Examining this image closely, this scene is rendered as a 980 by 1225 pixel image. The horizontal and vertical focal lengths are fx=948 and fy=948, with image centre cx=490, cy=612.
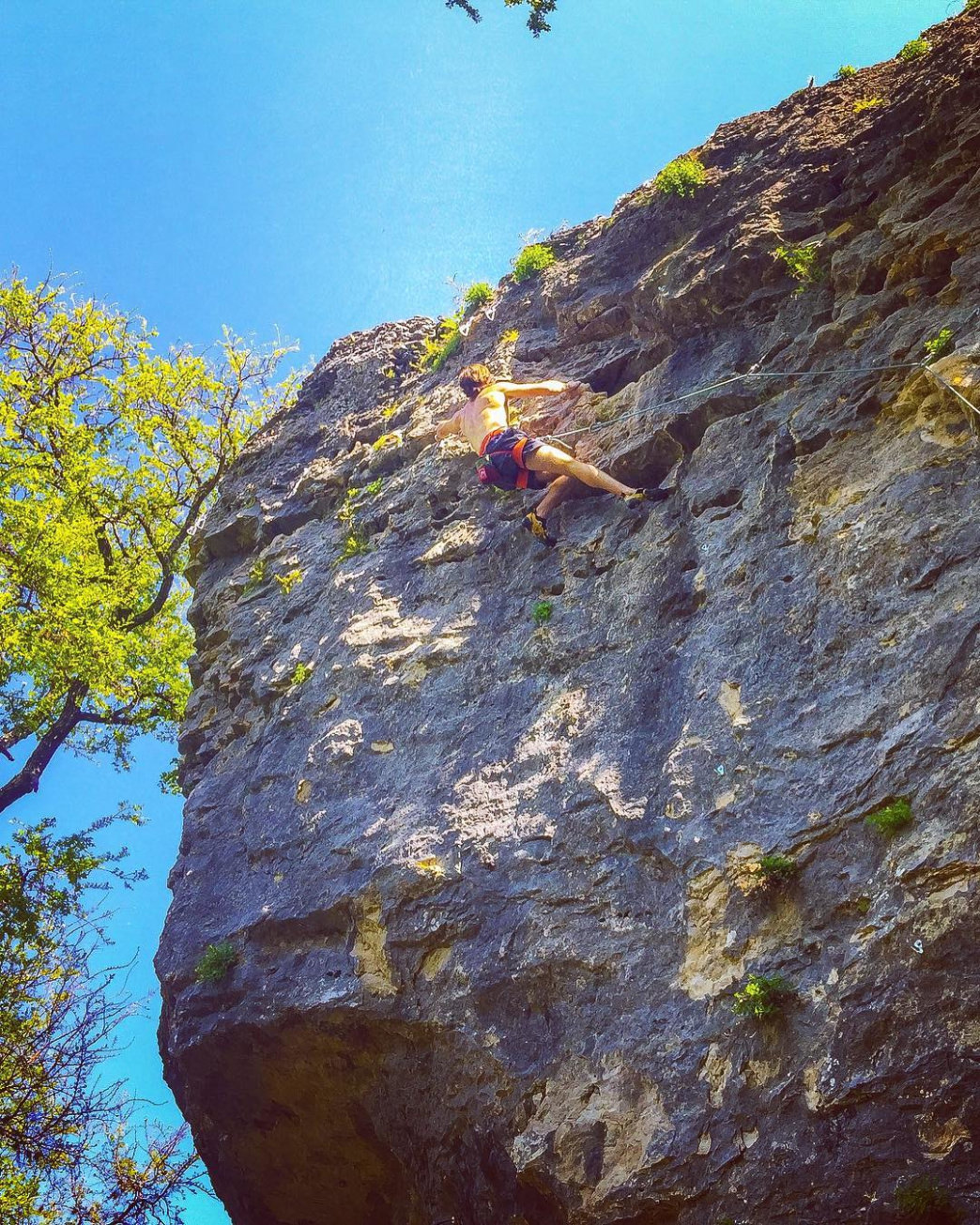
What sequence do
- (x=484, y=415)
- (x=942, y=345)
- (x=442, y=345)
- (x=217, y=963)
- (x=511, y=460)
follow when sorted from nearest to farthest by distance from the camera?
1. (x=942, y=345)
2. (x=217, y=963)
3. (x=511, y=460)
4. (x=484, y=415)
5. (x=442, y=345)

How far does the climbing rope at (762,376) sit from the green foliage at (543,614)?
1659mm

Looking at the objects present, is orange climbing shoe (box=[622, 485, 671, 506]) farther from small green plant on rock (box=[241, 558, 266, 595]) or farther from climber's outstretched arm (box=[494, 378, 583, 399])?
small green plant on rock (box=[241, 558, 266, 595])

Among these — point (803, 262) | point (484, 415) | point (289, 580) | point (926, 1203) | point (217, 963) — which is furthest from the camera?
point (289, 580)

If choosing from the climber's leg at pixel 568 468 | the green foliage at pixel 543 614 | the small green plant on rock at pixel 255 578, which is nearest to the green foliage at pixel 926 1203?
the green foliage at pixel 543 614

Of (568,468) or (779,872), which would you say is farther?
(568,468)

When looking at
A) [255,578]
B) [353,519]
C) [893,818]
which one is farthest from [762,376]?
[255,578]

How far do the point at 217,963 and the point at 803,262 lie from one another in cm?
777

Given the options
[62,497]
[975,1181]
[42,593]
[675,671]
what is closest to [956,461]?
[675,671]

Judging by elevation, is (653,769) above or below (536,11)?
below

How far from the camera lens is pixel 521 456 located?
8.65 m

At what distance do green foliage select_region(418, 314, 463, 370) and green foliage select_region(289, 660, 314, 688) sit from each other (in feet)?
14.5

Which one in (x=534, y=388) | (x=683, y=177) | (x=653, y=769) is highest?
(x=683, y=177)

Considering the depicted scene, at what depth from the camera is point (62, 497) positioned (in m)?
15.8

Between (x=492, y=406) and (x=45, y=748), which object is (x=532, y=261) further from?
(x=45, y=748)
